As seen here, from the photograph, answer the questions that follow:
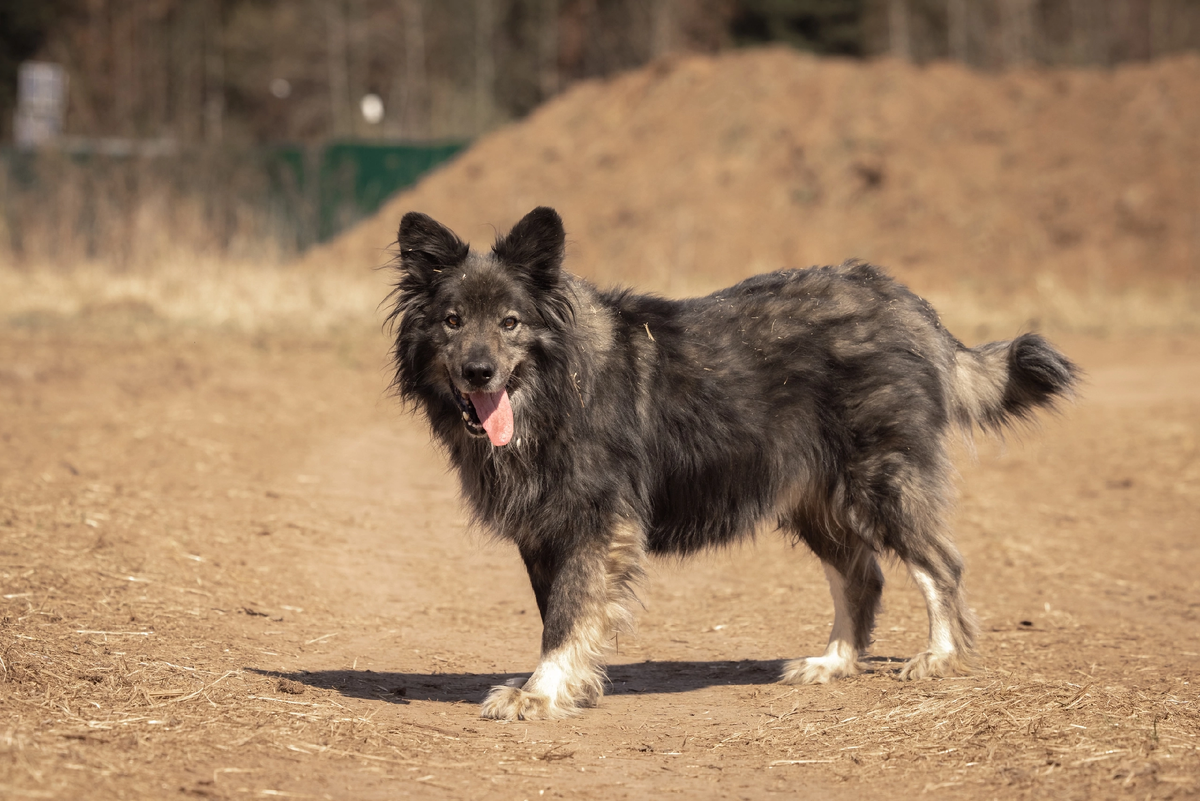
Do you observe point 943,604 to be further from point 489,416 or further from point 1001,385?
point 489,416

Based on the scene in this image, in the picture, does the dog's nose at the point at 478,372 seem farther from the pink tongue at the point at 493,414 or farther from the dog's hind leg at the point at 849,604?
the dog's hind leg at the point at 849,604

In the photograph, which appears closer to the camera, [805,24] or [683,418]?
[683,418]

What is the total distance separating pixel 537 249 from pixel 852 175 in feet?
79.2

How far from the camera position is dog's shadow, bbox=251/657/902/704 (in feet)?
19.2

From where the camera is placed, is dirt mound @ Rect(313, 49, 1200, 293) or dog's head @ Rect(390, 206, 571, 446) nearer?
dog's head @ Rect(390, 206, 571, 446)

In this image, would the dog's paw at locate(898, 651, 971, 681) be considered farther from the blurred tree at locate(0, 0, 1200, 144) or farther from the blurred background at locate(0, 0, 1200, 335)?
the blurred tree at locate(0, 0, 1200, 144)

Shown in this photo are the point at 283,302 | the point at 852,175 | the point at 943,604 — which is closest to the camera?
the point at 943,604

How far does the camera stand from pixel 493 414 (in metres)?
5.68

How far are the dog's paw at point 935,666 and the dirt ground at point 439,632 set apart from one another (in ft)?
0.52

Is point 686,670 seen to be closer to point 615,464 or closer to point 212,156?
point 615,464

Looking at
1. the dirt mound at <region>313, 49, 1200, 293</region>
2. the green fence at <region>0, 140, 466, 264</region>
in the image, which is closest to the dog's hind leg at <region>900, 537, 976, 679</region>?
the green fence at <region>0, 140, 466, 264</region>

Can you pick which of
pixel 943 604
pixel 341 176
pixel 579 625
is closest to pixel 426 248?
pixel 579 625

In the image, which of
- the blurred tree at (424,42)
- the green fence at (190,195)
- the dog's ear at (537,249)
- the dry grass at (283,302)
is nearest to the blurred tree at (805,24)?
the blurred tree at (424,42)

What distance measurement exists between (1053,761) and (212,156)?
26445 mm
